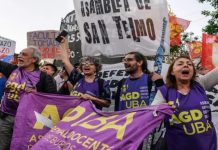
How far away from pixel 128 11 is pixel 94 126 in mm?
2258

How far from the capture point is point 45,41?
12.0 meters

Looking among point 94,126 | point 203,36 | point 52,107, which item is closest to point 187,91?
point 94,126

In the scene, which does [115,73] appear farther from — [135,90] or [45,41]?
[45,41]

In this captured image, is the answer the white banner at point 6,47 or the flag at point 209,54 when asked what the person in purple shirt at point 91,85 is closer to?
the flag at point 209,54

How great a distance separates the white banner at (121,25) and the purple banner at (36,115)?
1183mm

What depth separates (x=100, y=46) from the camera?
5480 mm

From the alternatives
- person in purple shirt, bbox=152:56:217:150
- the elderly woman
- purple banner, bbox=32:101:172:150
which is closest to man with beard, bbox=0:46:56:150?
the elderly woman

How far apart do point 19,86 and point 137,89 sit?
1326 mm

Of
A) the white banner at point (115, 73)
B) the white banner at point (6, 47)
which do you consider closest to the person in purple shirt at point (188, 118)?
the white banner at point (115, 73)

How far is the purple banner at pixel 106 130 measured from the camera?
3107 mm

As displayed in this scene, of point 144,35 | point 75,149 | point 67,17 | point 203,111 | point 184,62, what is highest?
point 67,17

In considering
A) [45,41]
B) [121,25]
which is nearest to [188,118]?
[121,25]

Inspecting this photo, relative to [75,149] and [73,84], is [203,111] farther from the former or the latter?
[73,84]

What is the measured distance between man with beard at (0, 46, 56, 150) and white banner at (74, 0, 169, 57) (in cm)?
92
